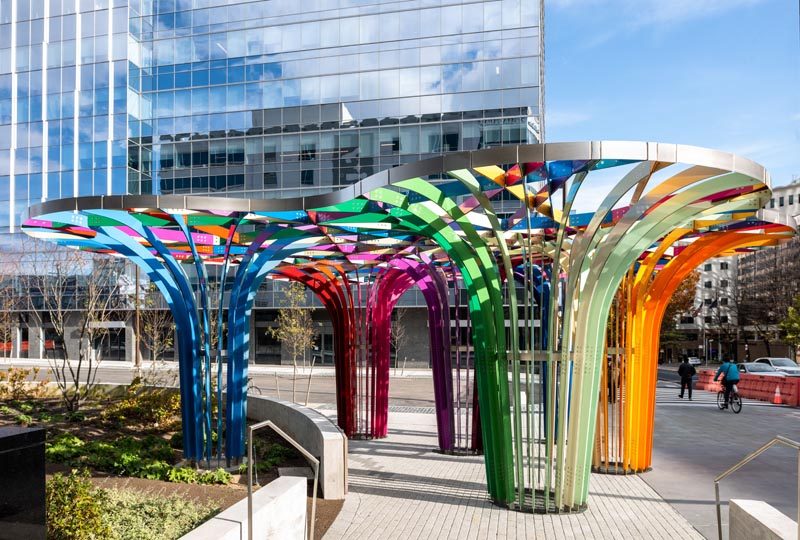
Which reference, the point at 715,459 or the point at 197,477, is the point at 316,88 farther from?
the point at 197,477

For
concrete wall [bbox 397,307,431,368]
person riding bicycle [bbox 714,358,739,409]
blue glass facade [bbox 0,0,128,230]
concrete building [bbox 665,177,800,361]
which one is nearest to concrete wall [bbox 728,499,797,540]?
person riding bicycle [bbox 714,358,739,409]

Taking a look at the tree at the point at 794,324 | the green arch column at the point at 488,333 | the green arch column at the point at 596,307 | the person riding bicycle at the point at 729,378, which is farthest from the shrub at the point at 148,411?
the tree at the point at 794,324

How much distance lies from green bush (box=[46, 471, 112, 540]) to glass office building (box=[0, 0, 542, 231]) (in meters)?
31.7

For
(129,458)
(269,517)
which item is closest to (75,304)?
(129,458)

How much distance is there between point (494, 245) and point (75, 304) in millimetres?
31647

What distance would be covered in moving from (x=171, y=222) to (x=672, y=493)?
7905 mm

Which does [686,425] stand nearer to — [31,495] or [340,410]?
[340,410]

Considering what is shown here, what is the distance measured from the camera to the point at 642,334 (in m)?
10.8

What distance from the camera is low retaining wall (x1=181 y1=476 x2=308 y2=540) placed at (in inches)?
212

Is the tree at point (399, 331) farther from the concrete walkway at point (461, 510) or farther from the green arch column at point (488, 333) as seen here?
the green arch column at point (488, 333)

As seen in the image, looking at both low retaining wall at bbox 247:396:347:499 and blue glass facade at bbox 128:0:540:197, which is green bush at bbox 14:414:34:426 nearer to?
low retaining wall at bbox 247:396:347:499

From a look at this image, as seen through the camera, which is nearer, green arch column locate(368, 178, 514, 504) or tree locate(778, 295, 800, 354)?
green arch column locate(368, 178, 514, 504)

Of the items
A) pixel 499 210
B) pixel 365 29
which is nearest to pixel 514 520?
pixel 499 210

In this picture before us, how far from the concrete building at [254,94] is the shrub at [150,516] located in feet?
98.8
